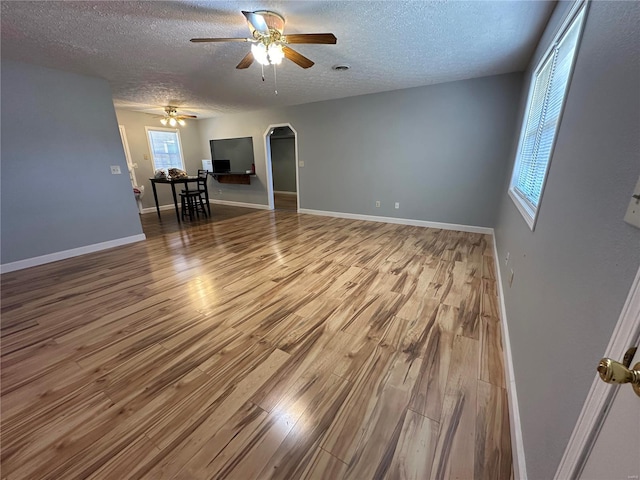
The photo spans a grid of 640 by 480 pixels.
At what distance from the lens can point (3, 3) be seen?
6.22ft

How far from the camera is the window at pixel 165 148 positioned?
655 centimetres

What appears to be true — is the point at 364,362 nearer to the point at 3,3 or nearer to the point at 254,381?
the point at 254,381

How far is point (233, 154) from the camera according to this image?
22.5 ft

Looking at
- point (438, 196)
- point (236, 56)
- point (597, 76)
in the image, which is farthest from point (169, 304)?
point (438, 196)

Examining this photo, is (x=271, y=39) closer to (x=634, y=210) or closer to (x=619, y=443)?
(x=634, y=210)

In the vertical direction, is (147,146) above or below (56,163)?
above

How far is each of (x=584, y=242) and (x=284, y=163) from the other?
30.7 ft

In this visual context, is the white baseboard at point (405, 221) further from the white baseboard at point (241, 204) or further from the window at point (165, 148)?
the window at point (165, 148)

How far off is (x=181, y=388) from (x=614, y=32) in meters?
2.44

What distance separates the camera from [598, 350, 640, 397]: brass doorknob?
1.33 feet

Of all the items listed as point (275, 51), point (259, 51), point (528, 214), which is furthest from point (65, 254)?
point (528, 214)

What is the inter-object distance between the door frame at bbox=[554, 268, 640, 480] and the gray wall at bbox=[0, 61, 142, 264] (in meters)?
5.14

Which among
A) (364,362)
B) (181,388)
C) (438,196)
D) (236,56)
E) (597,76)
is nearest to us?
(597,76)

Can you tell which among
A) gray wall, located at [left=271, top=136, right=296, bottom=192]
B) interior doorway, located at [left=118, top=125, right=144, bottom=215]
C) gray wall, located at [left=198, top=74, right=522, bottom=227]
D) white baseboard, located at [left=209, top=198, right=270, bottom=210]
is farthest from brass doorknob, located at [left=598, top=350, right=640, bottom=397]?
gray wall, located at [left=271, top=136, right=296, bottom=192]
